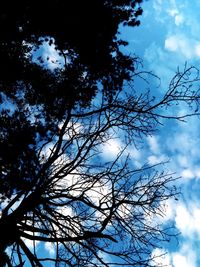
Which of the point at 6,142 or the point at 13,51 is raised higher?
the point at 13,51

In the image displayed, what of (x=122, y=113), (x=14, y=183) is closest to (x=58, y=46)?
(x=122, y=113)

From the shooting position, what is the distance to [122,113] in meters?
7.37

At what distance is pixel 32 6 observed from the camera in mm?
7816

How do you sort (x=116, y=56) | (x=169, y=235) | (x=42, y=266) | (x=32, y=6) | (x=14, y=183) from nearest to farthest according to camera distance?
(x=42, y=266), (x=169, y=235), (x=14, y=183), (x=32, y=6), (x=116, y=56)

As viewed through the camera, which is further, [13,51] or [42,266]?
[13,51]

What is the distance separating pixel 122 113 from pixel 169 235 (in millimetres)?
2926

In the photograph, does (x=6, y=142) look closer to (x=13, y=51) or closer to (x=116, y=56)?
(x=13, y=51)

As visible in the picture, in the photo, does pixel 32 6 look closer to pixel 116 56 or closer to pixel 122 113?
pixel 116 56

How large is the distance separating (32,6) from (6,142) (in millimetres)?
3524

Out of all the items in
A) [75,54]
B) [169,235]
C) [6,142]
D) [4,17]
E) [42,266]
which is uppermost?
[75,54]

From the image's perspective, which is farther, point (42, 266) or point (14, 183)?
point (14, 183)

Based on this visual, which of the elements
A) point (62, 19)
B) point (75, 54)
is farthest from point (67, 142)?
point (62, 19)

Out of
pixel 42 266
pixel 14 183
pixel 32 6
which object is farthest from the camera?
pixel 32 6

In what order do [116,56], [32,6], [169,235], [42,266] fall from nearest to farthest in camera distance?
[42,266] < [169,235] < [32,6] < [116,56]
